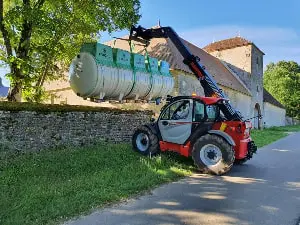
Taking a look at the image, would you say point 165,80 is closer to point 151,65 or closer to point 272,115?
point 151,65

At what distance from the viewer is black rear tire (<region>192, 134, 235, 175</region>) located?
9.18m

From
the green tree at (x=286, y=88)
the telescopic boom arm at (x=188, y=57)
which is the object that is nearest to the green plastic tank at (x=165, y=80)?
the telescopic boom arm at (x=188, y=57)

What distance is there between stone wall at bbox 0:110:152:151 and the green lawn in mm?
493

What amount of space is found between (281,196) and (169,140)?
4.03 m

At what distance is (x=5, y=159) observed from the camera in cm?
1004

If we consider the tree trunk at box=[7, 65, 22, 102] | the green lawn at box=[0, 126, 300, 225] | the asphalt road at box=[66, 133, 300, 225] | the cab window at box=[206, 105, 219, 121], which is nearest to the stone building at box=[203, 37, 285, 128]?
the tree trunk at box=[7, 65, 22, 102]

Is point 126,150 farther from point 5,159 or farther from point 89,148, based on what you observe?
point 5,159

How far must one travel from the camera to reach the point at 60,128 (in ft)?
39.9

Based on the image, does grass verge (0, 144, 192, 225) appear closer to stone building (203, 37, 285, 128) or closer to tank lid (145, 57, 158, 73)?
tank lid (145, 57, 158, 73)

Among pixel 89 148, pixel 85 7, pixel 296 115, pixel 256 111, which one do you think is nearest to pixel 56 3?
pixel 85 7

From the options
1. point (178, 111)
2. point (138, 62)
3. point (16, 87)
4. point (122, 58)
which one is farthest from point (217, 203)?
point (16, 87)

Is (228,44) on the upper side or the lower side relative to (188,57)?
upper

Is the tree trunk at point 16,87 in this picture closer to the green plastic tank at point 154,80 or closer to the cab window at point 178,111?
the green plastic tank at point 154,80

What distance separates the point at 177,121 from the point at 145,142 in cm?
158
